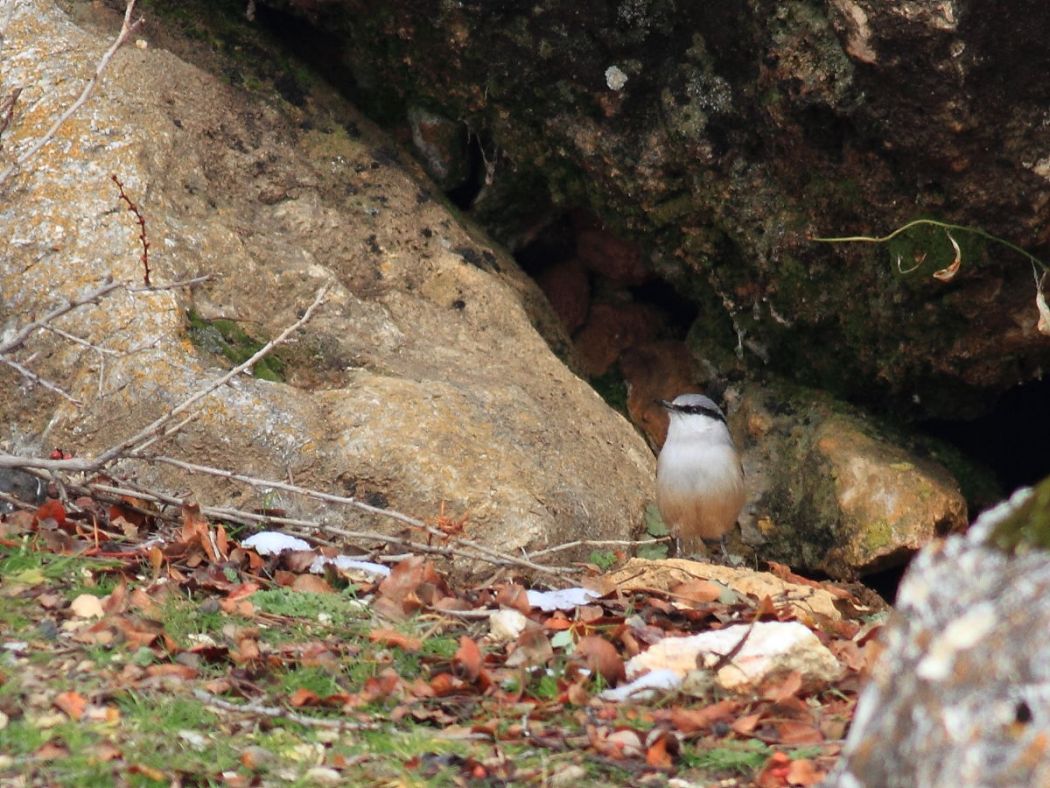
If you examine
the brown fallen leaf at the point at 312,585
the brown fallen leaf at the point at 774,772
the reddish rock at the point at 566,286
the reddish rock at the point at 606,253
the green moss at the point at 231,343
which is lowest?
the brown fallen leaf at the point at 312,585

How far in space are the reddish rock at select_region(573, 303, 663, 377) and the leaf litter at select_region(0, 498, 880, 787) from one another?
11.4ft

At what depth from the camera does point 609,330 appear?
879cm

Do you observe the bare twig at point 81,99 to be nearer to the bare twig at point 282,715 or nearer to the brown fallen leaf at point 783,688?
the bare twig at point 282,715

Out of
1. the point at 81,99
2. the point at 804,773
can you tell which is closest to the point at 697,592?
the point at 804,773

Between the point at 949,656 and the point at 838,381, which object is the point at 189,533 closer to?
the point at 949,656

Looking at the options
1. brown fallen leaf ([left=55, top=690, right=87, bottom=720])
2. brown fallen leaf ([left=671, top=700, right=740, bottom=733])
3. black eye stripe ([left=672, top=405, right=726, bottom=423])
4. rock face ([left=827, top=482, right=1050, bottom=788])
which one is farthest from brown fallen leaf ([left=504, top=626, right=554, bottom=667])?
black eye stripe ([left=672, top=405, right=726, bottom=423])

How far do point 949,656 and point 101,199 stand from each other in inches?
193

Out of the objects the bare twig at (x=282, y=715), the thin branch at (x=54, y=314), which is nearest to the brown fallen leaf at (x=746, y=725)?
the bare twig at (x=282, y=715)

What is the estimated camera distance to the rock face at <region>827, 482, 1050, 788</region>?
7.99 ft

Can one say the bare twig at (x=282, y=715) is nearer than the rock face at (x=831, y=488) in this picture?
Yes

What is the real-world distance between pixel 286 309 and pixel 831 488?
320 cm

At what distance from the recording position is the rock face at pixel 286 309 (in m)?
5.91

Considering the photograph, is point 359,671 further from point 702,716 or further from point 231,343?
point 231,343

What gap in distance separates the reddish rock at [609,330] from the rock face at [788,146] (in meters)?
0.78
